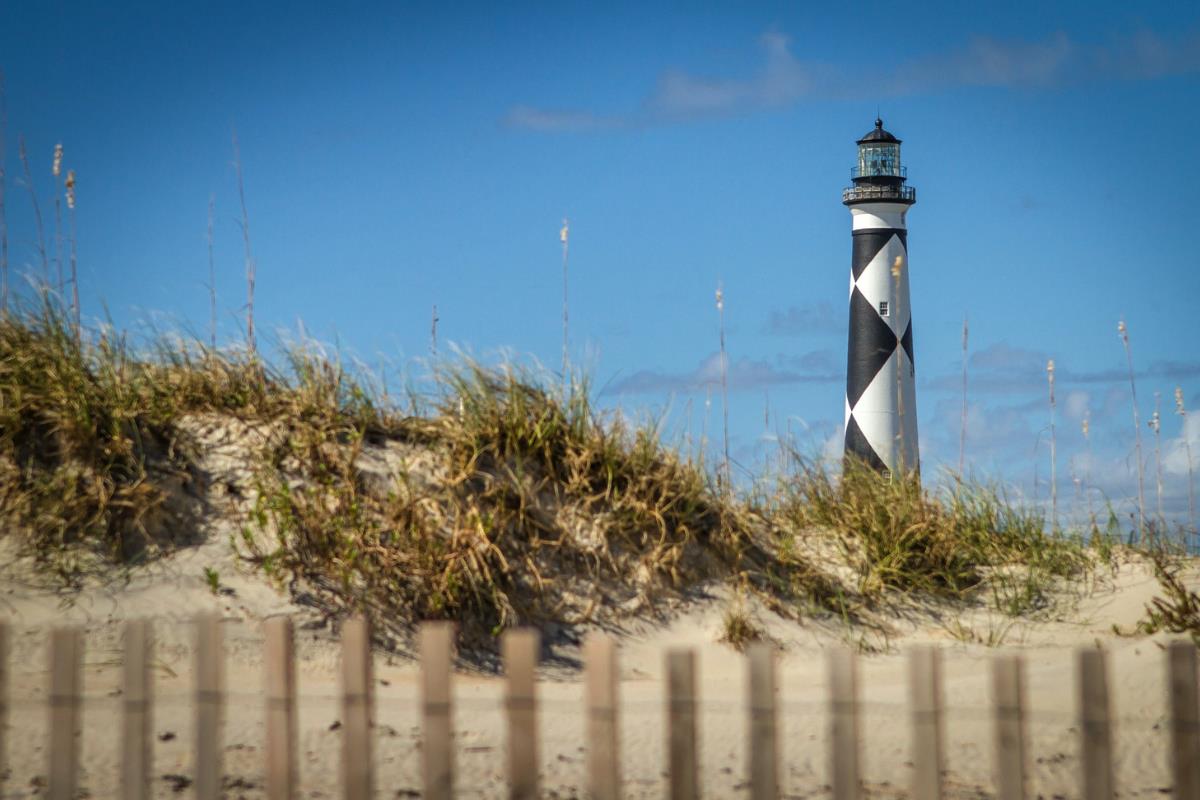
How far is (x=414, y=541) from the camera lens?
6.71 metres

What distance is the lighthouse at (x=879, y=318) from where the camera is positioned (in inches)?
600

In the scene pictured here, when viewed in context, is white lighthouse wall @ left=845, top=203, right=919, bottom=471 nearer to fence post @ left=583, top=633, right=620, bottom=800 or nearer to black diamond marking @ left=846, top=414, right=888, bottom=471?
black diamond marking @ left=846, top=414, right=888, bottom=471

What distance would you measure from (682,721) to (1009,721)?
915 millimetres

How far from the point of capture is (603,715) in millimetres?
3354

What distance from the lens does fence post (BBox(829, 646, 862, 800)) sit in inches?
133

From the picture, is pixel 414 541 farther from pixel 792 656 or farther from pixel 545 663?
pixel 792 656

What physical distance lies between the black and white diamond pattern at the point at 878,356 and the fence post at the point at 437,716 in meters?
11.8

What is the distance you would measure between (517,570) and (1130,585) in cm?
414

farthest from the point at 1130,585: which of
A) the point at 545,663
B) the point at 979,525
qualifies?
the point at 545,663

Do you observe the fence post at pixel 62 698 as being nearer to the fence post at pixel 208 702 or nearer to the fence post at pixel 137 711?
the fence post at pixel 137 711

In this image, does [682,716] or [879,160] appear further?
[879,160]

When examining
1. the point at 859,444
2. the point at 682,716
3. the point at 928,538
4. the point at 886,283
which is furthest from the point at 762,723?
the point at 886,283

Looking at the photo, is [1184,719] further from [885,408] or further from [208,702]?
[885,408]

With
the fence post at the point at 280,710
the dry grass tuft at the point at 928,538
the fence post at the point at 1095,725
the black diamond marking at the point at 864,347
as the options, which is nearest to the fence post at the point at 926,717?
the fence post at the point at 1095,725
